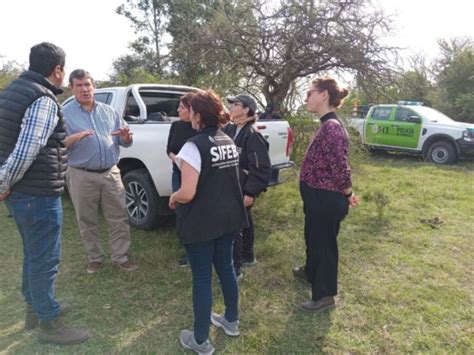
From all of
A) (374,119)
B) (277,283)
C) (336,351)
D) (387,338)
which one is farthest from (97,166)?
(374,119)

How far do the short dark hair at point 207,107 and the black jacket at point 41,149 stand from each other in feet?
2.84

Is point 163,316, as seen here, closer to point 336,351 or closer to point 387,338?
point 336,351

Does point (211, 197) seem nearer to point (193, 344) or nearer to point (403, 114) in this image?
point (193, 344)

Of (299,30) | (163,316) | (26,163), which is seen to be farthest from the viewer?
(299,30)

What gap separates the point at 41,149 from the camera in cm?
240

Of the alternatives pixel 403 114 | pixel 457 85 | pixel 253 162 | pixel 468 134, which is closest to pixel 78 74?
pixel 253 162

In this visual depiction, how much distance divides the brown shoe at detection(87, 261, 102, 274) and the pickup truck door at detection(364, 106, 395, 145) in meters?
9.48

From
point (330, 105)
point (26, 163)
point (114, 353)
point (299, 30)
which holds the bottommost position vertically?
point (114, 353)

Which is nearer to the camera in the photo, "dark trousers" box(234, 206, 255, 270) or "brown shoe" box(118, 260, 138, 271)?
"dark trousers" box(234, 206, 255, 270)

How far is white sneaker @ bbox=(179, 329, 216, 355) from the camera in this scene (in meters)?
2.57

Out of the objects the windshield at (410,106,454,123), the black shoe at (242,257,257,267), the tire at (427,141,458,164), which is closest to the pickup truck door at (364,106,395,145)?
the windshield at (410,106,454,123)

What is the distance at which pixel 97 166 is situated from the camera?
349 centimetres

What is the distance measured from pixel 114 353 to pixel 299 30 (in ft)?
21.4

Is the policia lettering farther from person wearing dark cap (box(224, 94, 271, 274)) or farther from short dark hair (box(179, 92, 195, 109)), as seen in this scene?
short dark hair (box(179, 92, 195, 109))
